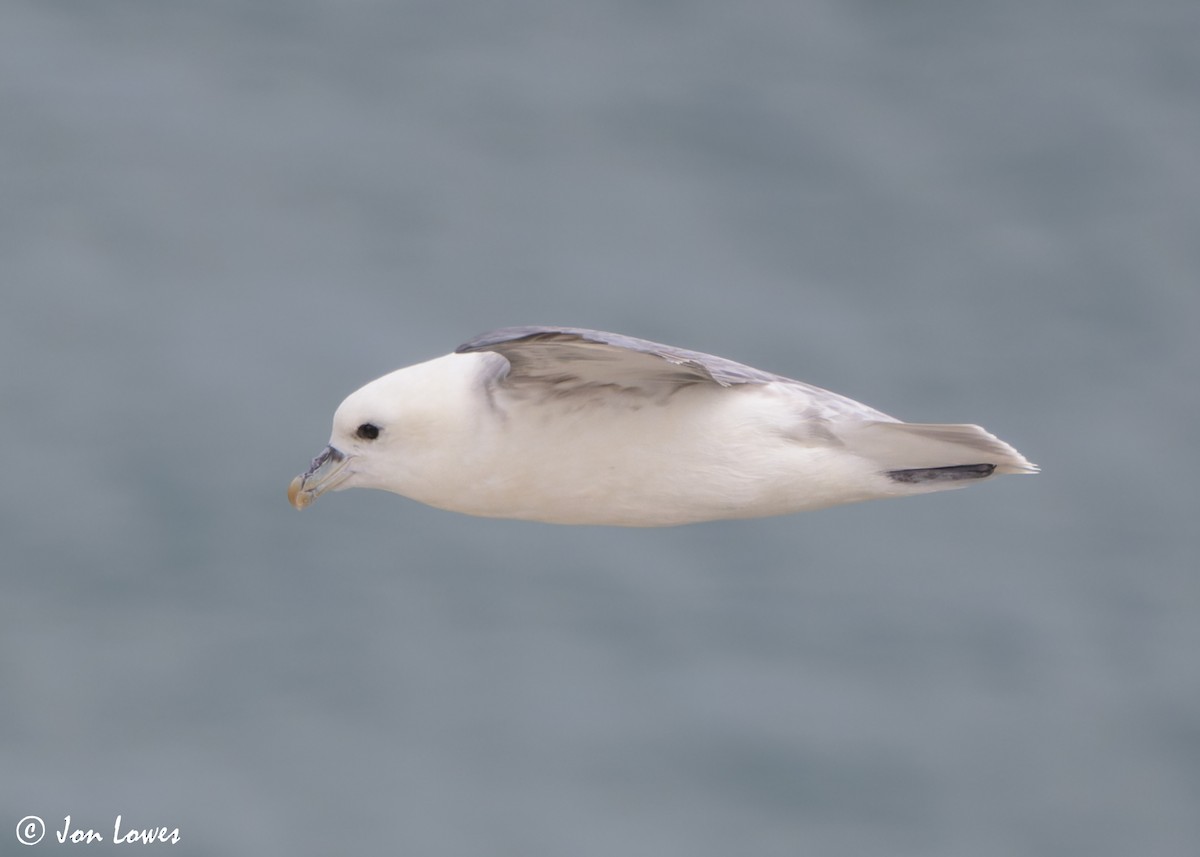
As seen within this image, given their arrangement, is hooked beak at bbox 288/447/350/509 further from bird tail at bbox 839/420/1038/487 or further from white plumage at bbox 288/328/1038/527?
bird tail at bbox 839/420/1038/487

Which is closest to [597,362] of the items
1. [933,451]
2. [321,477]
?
[321,477]

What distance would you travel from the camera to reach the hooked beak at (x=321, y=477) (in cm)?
694

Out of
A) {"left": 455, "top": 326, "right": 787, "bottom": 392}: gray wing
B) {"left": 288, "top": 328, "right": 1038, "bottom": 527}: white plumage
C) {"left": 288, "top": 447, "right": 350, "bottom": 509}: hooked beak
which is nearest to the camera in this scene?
{"left": 455, "top": 326, "right": 787, "bottom": 392}: gray wing

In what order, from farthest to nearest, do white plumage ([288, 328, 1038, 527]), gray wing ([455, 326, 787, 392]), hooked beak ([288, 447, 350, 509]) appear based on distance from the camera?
hooked beak ([288, 447, 350, 509]), white plumage ([288, 328, 1038, 527]), gray wing ([455, 326, 787, 392])

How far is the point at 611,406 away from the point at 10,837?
11.5m

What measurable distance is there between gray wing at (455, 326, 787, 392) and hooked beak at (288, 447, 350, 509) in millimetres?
665

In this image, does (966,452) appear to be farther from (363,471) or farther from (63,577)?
(63,577)

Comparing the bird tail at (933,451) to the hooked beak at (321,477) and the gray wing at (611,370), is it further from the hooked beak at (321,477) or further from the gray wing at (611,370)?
the hooked beak at (321,477)

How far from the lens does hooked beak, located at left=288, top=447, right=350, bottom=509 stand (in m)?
6.94

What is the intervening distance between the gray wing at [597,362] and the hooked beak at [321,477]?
2.18ft

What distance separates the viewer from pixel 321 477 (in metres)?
6.98

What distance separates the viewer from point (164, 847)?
17.6 metres

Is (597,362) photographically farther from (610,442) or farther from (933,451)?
(933,451)

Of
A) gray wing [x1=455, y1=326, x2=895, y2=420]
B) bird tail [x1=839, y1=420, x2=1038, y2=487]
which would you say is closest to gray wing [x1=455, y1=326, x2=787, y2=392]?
gray wing [x1=455, y1=326, x2=895, y2=420]
